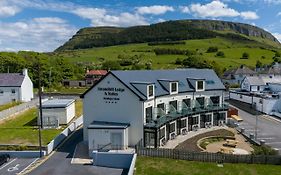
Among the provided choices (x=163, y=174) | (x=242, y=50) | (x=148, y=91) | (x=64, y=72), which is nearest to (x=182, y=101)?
(x=148, y=91)

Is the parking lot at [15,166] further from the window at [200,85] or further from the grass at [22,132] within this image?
the window at [200,85]

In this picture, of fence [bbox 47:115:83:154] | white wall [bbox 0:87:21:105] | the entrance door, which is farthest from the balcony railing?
white wall [bbox 0:87:21:105]

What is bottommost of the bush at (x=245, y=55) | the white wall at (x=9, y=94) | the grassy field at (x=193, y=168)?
the grassy field at (x=193, y=168)

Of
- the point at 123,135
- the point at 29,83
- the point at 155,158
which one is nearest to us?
the point at 155,158

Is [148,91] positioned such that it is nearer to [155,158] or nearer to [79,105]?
[155,158]

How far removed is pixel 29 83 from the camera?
68.0 metres

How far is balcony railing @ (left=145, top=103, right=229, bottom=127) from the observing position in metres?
34.5

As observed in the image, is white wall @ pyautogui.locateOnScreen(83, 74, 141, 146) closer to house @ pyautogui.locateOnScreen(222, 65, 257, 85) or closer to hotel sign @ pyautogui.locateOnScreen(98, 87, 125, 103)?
hotel sign @ pyautogui.locateOnScreen(98, 87, 125, 103)

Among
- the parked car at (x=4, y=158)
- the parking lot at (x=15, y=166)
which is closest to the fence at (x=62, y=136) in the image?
the parking lot at (x=15, y=166)

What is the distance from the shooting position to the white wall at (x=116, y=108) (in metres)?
33.8

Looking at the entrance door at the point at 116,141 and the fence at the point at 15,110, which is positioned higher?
the fence at the point at 15,110

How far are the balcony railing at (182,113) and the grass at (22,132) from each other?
13091 millimetres

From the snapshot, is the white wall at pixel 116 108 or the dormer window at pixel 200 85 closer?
the white wall at pixel 116 108

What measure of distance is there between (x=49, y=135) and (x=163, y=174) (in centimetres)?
1847
